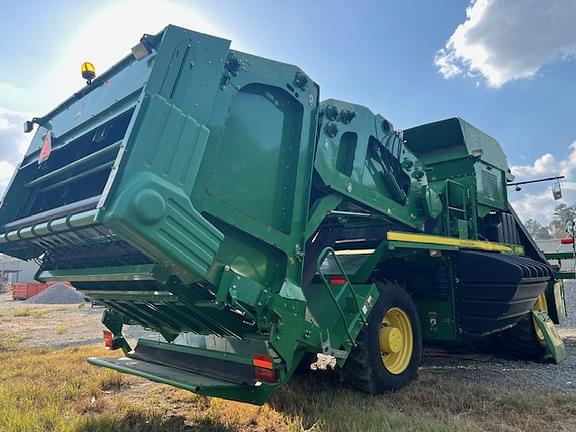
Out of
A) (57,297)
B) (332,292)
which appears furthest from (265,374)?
(57,297)

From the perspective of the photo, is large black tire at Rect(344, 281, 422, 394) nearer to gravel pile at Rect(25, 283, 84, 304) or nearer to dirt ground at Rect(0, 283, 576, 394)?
dirt ground at Rect(0, 283, 576, 394)

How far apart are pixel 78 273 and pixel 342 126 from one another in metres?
2.57

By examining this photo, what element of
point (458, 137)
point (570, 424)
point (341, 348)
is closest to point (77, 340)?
point (341, 348)

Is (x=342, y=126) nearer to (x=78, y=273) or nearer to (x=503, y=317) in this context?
(x=78, y=273)

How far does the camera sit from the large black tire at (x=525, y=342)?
666 cm

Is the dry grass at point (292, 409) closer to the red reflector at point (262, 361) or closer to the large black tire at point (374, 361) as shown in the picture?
the large black tire at point (374, 361)

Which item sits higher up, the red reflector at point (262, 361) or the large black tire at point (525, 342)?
Answer: the large black tire at point (525, 342)

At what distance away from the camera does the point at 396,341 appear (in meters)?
4.59

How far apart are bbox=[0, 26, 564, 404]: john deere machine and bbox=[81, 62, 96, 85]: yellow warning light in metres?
0.02

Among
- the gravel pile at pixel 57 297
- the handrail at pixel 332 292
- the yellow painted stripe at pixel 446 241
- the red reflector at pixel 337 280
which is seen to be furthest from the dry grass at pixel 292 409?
the gravel pile at pixel 57 297

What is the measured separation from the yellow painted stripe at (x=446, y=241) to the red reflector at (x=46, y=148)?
3.14m

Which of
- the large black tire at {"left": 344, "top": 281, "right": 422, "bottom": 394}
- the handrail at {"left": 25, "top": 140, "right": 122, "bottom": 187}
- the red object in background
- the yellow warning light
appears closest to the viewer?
the handrail at {"left": 25, "top": 140, "right": 122, "bottom": 187}

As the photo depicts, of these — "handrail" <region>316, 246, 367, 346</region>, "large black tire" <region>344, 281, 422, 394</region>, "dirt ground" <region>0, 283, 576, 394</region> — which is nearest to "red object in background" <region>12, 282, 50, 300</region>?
"dirt ground" <region>0, 283, 576, 394</region>

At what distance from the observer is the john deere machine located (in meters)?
2.86
